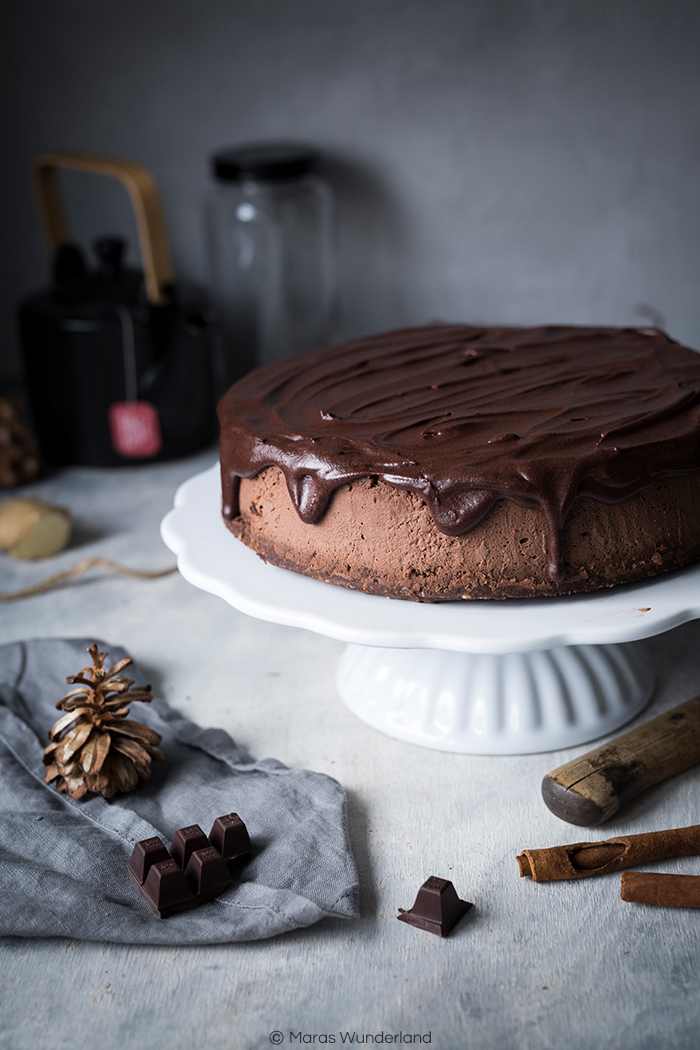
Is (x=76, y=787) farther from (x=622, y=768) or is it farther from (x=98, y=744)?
(x=622, y=768)

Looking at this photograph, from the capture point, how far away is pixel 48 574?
1.84 meters

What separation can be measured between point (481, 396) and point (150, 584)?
0.83m

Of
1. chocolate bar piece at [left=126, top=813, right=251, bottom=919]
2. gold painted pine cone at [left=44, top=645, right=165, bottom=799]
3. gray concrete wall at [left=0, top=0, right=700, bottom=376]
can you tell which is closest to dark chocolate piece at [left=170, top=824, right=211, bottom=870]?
chocolate bar piece at [left=126, top=813, right=251, bottom=919]

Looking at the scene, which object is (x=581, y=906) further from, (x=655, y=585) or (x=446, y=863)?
(x=655, y=585)

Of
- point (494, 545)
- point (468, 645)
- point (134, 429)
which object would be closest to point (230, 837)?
point (468, 645)

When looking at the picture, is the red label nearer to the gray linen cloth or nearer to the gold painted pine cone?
the gray linen cloth

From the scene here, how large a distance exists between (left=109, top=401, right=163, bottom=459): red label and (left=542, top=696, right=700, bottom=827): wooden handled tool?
4.79 ft

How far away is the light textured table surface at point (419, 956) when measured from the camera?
88 cm

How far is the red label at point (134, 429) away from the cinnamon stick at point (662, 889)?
1.60 metres

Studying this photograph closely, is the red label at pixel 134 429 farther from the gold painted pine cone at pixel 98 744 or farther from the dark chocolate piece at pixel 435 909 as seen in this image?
the dark chocolate piece at pixel 435 909

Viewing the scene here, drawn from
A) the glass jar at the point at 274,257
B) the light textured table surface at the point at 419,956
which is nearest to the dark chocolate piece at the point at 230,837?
the light textured table surface at the point at 419,956

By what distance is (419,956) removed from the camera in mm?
946

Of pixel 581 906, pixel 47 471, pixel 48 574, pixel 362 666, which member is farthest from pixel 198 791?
pixel 47 471

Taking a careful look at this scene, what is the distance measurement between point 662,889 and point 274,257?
74.8 inches
